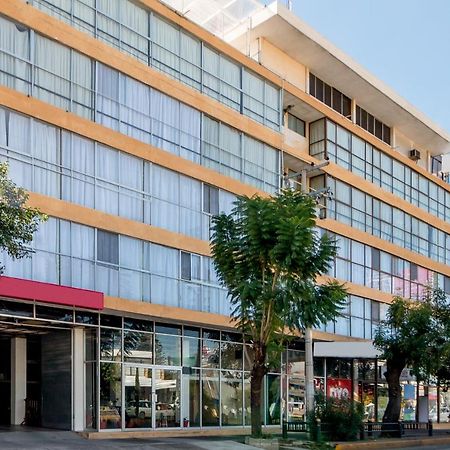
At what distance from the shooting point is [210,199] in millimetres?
26094

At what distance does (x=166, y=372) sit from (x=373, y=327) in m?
14.0

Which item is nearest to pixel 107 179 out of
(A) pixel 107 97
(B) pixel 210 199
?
(A) pixel 107 97

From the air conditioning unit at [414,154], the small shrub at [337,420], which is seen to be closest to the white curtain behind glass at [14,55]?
the small shrub at [337,420]

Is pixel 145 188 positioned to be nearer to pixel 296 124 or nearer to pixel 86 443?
pixel 86 443

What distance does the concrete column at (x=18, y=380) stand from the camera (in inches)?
933

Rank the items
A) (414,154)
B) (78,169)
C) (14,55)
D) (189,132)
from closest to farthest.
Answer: (14,55)
(78,169)
(189,132)
(414,154)

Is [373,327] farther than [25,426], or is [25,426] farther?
[373,327]

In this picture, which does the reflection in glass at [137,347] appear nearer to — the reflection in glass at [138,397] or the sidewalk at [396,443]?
the reflection in glass at [138,397]

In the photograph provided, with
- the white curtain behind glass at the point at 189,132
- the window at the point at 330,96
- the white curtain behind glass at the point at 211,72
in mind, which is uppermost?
the window at the point at 330,96

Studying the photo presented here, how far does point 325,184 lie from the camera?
33.4 meters

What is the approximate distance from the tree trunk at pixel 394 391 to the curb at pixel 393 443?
148 cm

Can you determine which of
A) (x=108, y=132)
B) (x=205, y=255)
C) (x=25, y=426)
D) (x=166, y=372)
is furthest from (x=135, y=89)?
(x=25, y=426)

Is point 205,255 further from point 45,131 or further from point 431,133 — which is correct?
point 431,133

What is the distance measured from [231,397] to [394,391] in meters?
6.08
